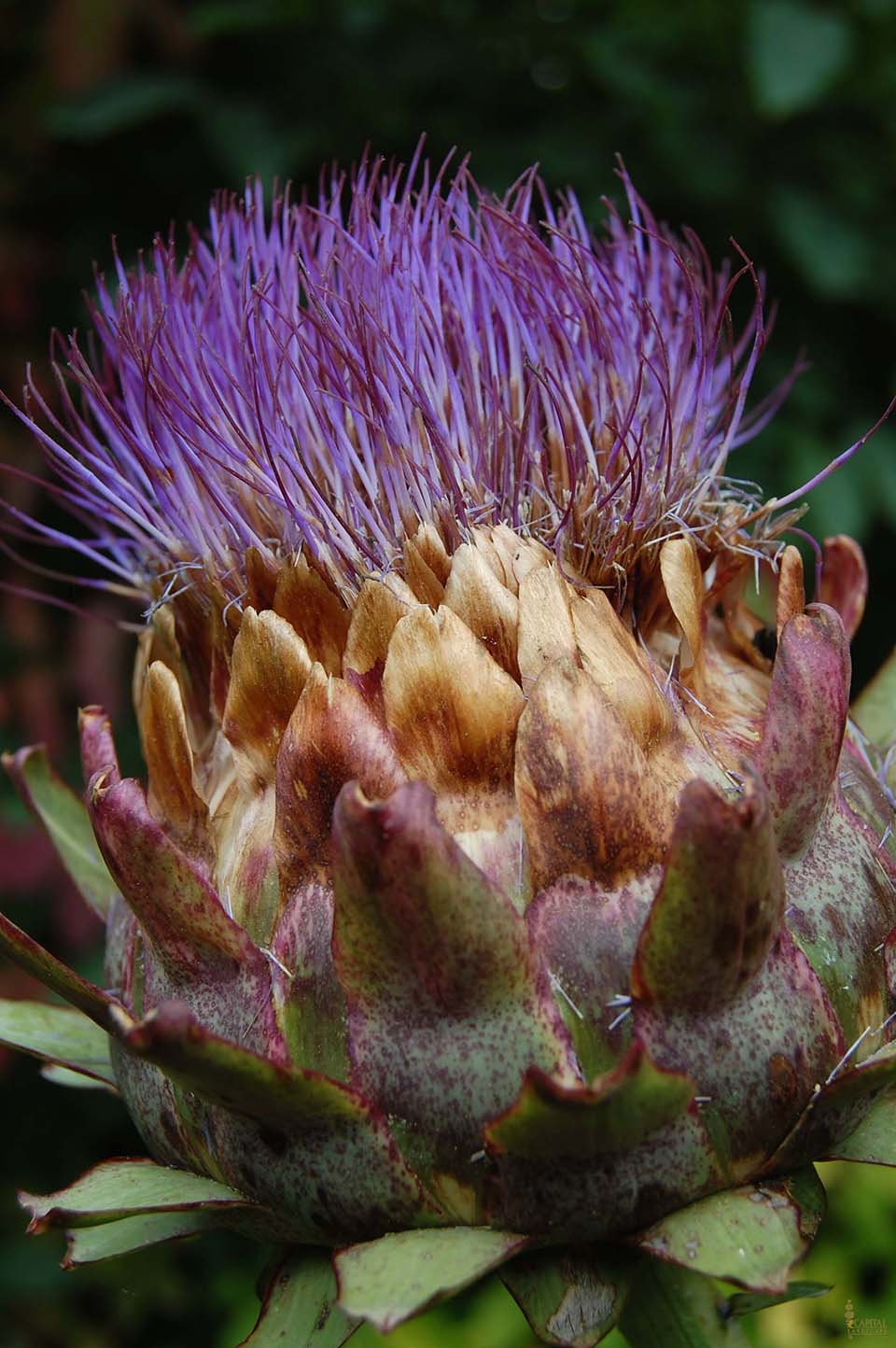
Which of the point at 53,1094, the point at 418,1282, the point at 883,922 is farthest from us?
the point at 53,1094

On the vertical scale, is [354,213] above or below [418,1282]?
above

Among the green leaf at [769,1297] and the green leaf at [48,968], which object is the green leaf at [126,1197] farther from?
the green leaf at [769,1297]

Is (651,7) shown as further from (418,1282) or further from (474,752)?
(418,1282)

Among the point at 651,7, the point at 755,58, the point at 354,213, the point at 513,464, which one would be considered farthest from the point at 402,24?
the point at 513,464

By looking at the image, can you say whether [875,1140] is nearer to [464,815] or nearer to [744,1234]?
[744,1234]

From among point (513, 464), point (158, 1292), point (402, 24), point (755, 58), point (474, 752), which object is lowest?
point (158, 1292)
